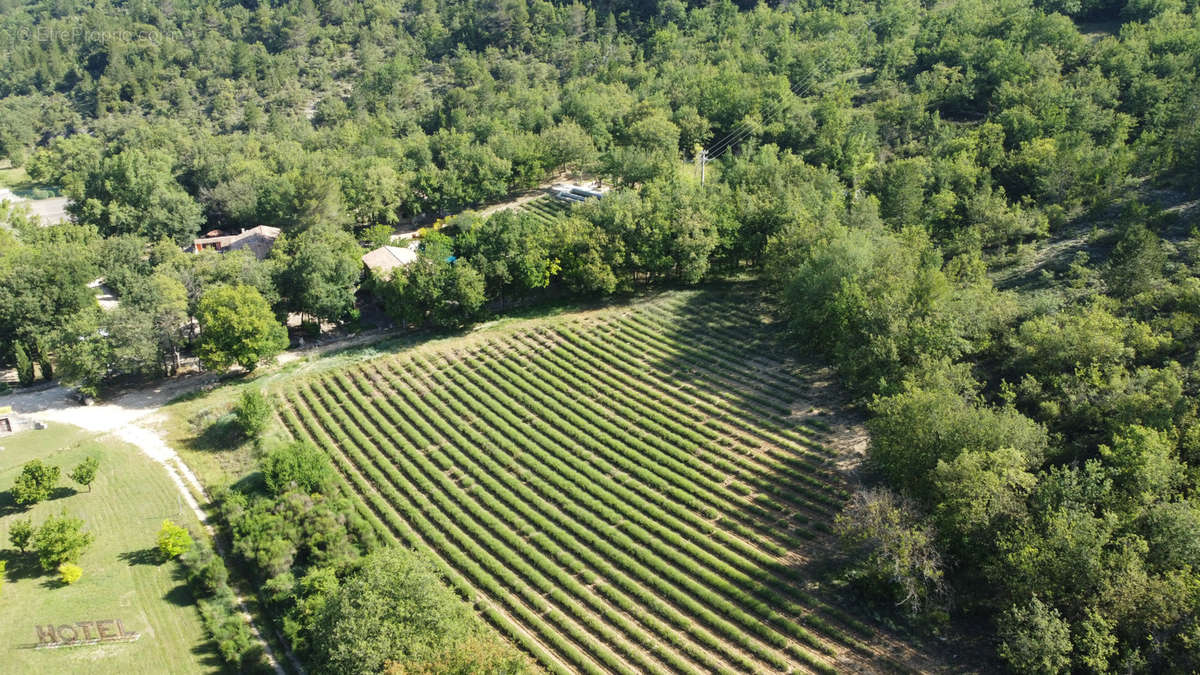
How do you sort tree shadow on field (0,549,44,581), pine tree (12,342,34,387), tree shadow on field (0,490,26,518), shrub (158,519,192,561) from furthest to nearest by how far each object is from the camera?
pine tree (12,342,34,387) < tree shadow on field (0,490,26,518) < shrub (158,519,192,561) < tree shadow on field (0,549,44,581)

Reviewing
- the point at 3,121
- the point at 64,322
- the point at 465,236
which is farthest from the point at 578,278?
the point at 3,121

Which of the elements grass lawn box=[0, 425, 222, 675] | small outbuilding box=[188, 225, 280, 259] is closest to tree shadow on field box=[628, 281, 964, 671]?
grass lawn box=[0, 425, 222, 675]

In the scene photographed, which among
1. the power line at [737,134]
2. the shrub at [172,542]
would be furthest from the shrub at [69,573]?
the power line at [737,134]

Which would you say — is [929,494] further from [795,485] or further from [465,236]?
[465,236]

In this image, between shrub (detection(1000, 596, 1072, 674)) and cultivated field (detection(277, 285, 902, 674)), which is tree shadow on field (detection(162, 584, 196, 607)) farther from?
shrub (detection(1000, 596, 1072, 674))

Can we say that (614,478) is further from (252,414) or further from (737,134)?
(737,134)

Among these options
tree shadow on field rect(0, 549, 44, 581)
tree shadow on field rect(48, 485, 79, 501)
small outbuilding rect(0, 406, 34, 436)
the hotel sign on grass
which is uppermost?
small outbuilding rect(0, 406, 34, 436)

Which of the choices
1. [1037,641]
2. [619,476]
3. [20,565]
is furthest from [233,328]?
[1037,641]

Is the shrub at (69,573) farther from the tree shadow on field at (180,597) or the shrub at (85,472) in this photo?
the shrub at (85,472)
